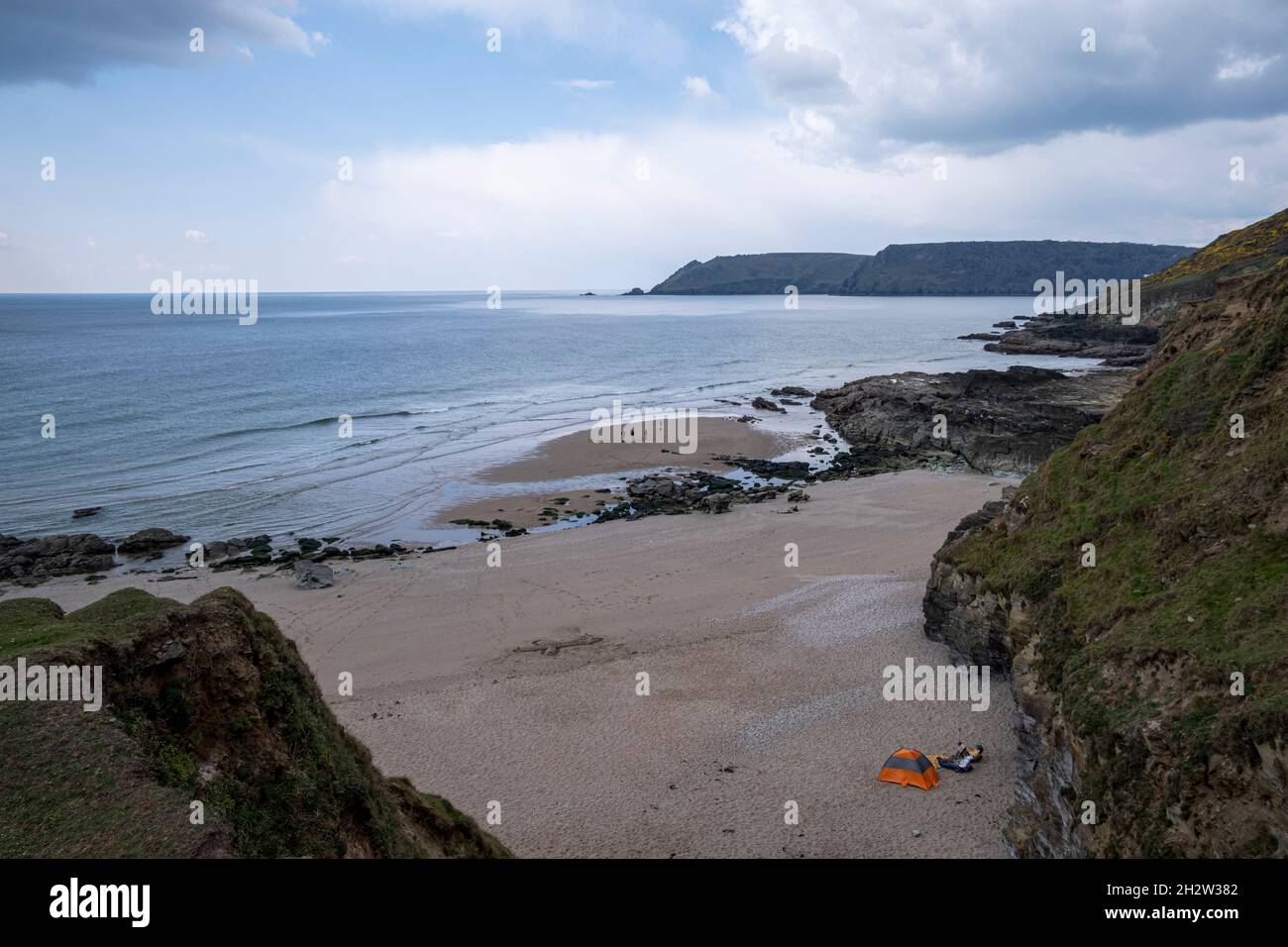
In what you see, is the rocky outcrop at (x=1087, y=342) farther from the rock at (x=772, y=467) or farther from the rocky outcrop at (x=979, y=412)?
the rock at (x=772, y=467)

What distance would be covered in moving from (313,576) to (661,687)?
15168 mm

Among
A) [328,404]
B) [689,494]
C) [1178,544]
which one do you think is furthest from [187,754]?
[328,404]

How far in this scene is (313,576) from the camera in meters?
29.7

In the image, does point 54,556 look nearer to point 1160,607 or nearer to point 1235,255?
point 1160,607

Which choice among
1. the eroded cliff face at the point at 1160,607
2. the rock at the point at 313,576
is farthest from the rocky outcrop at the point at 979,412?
the rock at the point at 313,576

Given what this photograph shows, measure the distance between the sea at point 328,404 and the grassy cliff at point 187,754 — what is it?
26968mm

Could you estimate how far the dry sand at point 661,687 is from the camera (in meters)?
15.2

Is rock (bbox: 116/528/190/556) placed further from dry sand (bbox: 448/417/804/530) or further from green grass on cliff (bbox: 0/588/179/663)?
green grass on cliff (bbox: 0/588/179/663)

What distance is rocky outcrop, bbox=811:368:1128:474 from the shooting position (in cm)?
4669

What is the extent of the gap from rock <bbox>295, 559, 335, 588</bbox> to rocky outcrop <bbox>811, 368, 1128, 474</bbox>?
33.8m

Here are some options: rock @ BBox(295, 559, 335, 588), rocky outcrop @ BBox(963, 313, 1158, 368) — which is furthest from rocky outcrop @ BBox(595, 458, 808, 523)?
rocky outcrop @ BBox(963, 313, 1158, 368)
